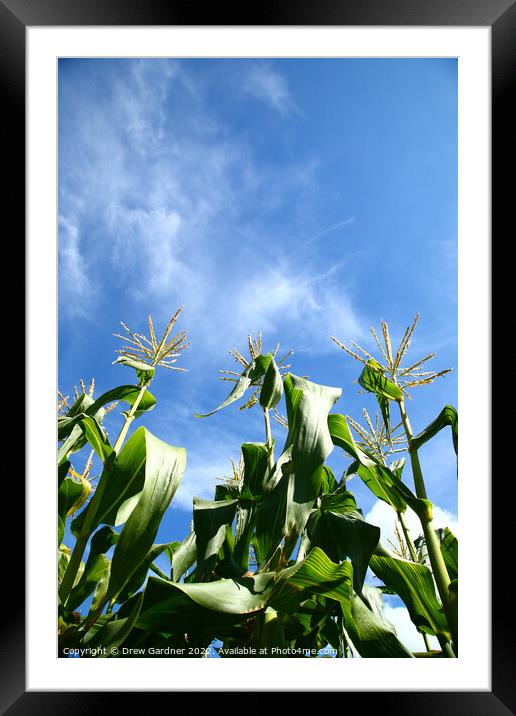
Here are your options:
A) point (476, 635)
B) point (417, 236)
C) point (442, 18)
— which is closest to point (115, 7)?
point (442, 18)

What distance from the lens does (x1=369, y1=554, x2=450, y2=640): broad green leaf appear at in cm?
80

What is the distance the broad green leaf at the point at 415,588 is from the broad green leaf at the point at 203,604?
0.20 metres

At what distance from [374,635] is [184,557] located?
32cm

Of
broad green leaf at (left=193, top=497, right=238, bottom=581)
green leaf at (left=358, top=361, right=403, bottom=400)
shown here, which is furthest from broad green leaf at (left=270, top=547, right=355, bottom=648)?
green leaf at (left=358, top=361, right=403, bottom=400)

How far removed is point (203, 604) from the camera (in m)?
0.62

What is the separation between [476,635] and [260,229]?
74 cm

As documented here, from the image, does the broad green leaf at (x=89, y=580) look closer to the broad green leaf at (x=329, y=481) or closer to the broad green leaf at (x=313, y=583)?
the broad green leaf at (x=313, y=583)

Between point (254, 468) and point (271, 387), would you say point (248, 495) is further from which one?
point (271, 387)

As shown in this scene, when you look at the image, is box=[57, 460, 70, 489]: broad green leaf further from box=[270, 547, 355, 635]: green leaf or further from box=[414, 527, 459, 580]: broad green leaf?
box=[414, 527, 459, 580]: broad green leaf

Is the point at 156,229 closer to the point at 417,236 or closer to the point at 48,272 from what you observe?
the point at 48,272

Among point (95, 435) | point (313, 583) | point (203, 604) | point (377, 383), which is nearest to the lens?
point (203, 604)

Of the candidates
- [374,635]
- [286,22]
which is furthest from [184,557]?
[286,22]

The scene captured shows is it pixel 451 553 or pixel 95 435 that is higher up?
pixel 95 435

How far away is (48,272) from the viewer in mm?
838
